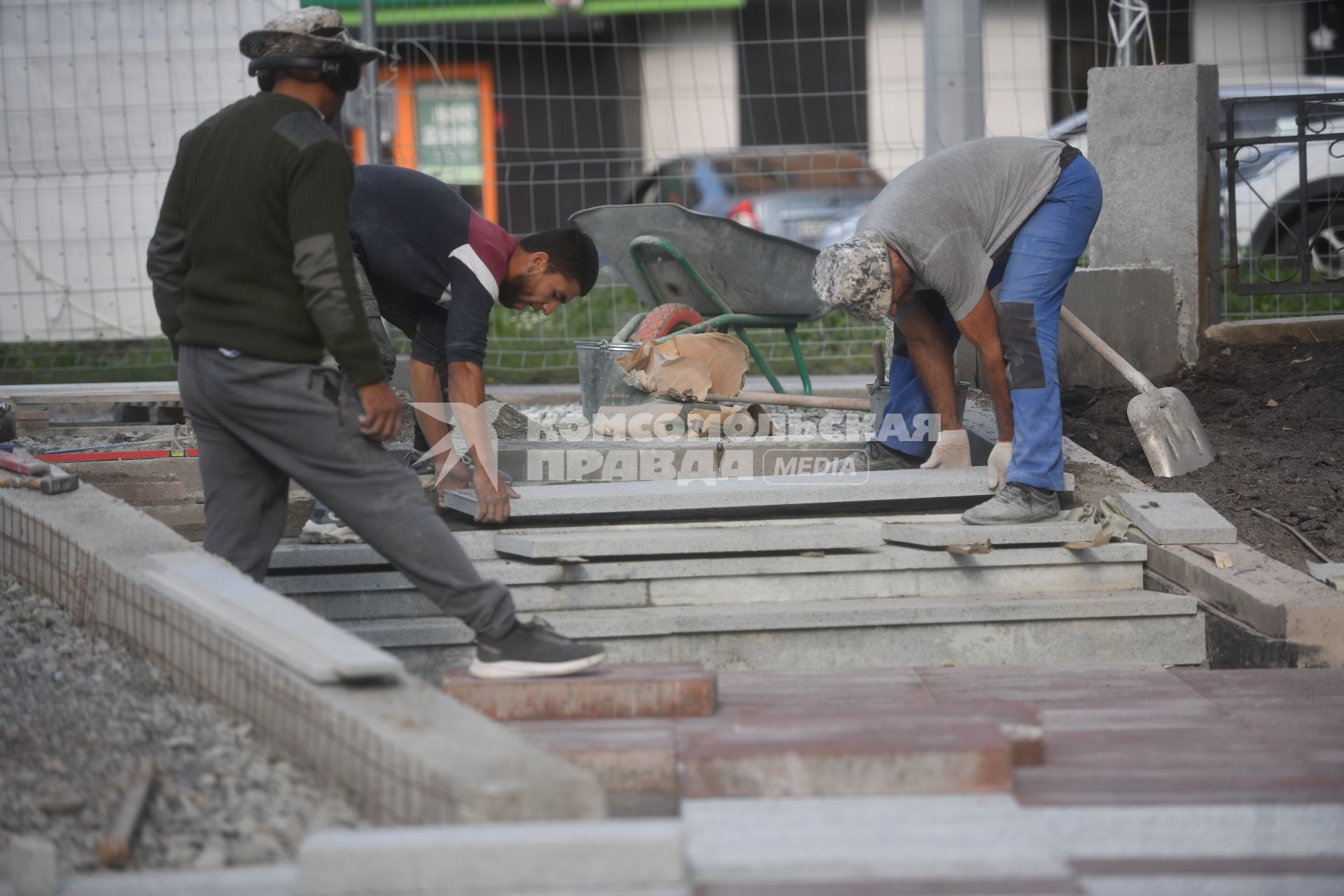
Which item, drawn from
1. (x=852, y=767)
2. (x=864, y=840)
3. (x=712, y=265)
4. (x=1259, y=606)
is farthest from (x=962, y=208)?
(x=864, y=840)

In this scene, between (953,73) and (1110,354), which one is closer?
(1110,354)

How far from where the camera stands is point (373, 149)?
782 cm

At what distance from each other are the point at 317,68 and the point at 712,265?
3.35 meters

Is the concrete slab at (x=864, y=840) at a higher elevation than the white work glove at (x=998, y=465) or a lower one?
lower

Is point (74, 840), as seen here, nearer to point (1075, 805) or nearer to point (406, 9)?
point (1075, 805)

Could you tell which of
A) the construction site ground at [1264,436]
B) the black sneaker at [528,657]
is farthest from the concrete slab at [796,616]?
the black sneaker at [528,657]

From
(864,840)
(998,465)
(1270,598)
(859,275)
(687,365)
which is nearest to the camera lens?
(864,840)

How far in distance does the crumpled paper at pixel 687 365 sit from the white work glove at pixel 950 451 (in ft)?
4.04

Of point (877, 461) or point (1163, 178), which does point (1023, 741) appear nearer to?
point (877, 461)

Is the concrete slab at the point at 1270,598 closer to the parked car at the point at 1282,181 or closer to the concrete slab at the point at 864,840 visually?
the concrete slab at the point at 864,840

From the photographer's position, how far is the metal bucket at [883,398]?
541 centimetres

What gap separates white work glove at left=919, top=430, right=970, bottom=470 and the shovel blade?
2.63ft

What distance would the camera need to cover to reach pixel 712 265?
646cm

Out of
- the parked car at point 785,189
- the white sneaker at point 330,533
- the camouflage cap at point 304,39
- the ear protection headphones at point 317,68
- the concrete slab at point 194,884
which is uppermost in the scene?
the parked car at point 785,189
